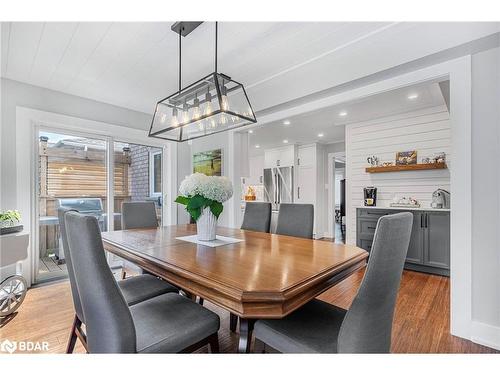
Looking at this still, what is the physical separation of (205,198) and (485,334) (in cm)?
232

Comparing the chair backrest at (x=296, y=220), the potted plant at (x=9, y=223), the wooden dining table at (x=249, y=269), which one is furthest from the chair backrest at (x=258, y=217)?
the potted plant at (x=9, y=223)

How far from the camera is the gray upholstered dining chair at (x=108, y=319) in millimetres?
965

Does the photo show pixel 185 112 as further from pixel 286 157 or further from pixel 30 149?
pixel 286 157

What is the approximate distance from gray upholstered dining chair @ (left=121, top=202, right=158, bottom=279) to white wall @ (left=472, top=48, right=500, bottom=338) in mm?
3125

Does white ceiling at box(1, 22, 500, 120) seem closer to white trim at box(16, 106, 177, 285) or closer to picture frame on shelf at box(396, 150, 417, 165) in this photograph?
white trim at box(16, 106, 177, 285)

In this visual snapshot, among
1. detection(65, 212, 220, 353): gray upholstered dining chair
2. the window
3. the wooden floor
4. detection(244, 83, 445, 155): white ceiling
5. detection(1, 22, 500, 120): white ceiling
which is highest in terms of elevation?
detection(1, 22, 500, 120): white ceiling

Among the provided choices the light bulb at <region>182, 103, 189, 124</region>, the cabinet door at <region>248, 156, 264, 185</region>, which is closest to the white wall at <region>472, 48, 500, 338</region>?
the light bulb at <region>182, 103, 189, 124</region>

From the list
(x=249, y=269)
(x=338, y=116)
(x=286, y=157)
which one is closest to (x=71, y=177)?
(x=249, y=269)

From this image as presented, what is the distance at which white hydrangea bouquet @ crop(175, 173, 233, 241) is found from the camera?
1.82 m

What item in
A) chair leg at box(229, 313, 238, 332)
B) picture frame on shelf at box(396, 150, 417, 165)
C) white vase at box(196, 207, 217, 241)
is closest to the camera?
white vase at box(196, 207, 217, 241)

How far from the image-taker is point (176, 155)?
4.39 meters

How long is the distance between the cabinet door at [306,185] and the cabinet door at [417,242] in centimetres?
265
